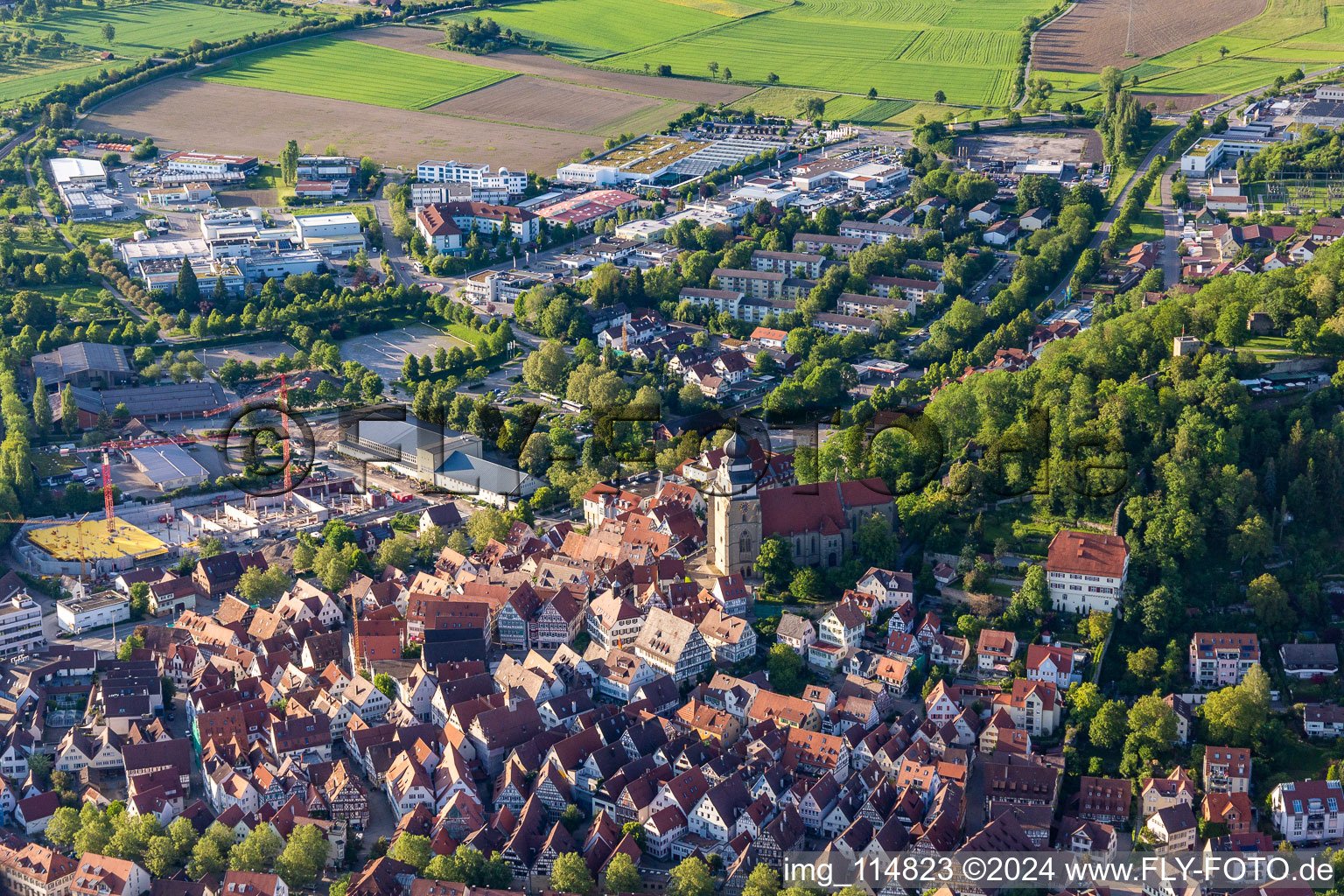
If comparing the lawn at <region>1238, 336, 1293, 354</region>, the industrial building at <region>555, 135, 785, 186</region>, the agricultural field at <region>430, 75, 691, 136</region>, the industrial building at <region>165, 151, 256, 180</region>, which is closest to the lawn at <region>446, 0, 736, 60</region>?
the agricultural field at <region>430, 75, 691, 136</region>

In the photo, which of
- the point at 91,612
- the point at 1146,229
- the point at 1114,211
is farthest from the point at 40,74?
the point at 1146,229

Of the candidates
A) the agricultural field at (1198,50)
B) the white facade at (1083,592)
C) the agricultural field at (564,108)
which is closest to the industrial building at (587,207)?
the agricultural field at (564,108)

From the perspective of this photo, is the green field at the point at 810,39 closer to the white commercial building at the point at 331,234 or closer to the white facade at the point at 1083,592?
the white commercial building at the point at 331,234

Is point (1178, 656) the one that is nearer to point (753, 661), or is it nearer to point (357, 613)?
point (753, 661)

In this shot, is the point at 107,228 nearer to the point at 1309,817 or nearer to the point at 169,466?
the point at 169,466

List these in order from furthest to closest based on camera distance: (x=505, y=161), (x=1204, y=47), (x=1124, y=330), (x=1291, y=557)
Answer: (x=1204, y=47)
(x=505, y=161)
(x=1124, y=330)
(x=1291, y=557)

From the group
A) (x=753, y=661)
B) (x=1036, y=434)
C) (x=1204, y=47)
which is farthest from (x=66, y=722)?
(x=1204, y=47)
